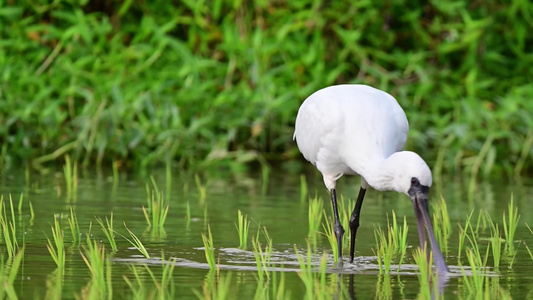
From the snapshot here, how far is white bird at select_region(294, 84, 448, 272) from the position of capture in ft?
20.0

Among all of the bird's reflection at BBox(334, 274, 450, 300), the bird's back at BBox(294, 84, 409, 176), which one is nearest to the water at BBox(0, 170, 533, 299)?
the bird's reflection at BBox(334, 274, 450, 300)

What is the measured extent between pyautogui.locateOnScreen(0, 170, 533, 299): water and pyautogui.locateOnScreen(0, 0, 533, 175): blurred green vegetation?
786mm

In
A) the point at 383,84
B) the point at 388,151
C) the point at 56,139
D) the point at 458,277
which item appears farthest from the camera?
the point at 383,84

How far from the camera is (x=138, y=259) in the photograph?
21.2 feet

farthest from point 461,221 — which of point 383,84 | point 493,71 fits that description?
point 493,71

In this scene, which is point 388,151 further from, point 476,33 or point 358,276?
point 476,33

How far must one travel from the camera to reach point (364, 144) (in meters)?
6.72

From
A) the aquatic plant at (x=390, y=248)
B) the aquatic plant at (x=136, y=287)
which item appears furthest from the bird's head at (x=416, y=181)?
the aquatic plant at (x=136, y=287)

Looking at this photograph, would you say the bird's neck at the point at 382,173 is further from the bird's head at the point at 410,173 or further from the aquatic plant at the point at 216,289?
the aquatic plant at the point at 216,289

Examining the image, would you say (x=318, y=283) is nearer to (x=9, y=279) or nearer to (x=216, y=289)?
(x=216, y=289)

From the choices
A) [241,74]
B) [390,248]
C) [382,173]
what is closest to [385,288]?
[390,248]

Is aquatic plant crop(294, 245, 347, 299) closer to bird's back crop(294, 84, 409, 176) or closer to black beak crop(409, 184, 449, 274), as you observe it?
black beak crop(409, 184, 449, 274)

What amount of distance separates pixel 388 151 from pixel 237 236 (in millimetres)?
1460

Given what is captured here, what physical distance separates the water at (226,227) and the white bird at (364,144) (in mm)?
427
